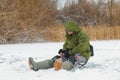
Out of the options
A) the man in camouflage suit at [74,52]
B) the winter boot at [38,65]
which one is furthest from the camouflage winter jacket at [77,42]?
the winter boot at [38,65]

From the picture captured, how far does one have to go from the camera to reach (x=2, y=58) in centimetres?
853

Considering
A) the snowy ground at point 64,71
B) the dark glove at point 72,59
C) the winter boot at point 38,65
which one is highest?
the dark glove at point 72,59

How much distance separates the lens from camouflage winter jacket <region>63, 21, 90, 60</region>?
6828 mm

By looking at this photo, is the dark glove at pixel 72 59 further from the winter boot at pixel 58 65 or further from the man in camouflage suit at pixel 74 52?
the winter boot at pixel 58 65

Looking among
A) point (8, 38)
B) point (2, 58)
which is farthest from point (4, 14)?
point (2, 58)

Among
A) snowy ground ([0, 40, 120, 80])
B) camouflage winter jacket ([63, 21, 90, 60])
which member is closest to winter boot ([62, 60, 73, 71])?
snowy ground ([0, 40, 120, 80])

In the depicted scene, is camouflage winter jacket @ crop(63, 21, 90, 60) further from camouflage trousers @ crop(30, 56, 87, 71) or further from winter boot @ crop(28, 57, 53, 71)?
winter boot @ crop(28, 57, 53, 71)

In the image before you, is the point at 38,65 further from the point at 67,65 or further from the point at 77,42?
the point at 77,42

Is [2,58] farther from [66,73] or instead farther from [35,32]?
[35,32]

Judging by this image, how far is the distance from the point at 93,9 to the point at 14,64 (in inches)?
740

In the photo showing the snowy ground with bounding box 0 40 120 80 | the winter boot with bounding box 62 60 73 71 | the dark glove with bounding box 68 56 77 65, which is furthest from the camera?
the dark glove with bounding box 68 56 77 65

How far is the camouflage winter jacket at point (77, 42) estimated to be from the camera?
22.4 ft

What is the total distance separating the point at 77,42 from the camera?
23.0 ft

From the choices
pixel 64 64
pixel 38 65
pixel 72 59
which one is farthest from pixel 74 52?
pixel 38 65
